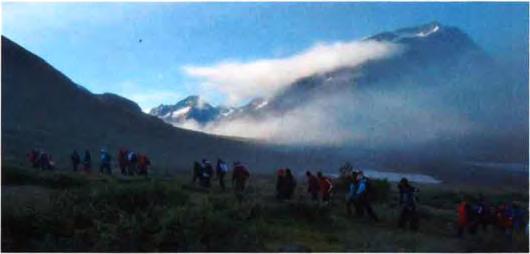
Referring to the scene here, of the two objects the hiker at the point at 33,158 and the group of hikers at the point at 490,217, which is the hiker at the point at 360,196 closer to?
the group of hikers at the point at 490,217

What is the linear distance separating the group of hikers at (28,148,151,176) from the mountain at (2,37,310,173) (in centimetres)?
40

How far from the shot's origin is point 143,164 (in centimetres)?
1797

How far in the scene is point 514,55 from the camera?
15.2 metres

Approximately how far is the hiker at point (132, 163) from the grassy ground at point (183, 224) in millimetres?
1509

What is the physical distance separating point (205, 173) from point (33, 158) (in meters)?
4.34

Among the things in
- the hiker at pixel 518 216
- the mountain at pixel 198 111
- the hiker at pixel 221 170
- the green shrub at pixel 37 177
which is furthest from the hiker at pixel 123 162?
the hiker at pixel 518 216

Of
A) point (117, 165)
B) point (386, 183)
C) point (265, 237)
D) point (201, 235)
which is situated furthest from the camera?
point (117, 165)

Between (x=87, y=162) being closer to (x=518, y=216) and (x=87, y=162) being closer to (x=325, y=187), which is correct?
(x=325, y=187)

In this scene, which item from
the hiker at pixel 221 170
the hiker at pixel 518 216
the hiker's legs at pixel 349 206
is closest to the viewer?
the hiker at pixel 518 216

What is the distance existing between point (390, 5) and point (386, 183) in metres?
5.12

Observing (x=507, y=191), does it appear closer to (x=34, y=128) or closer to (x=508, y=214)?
(x=508, y=214)

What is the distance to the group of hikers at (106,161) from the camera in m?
18.1

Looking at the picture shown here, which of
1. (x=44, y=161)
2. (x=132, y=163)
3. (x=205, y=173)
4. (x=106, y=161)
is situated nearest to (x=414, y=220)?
(x=205, y=173)

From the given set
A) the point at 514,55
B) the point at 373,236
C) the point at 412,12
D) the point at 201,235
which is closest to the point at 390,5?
the point at 412,12
